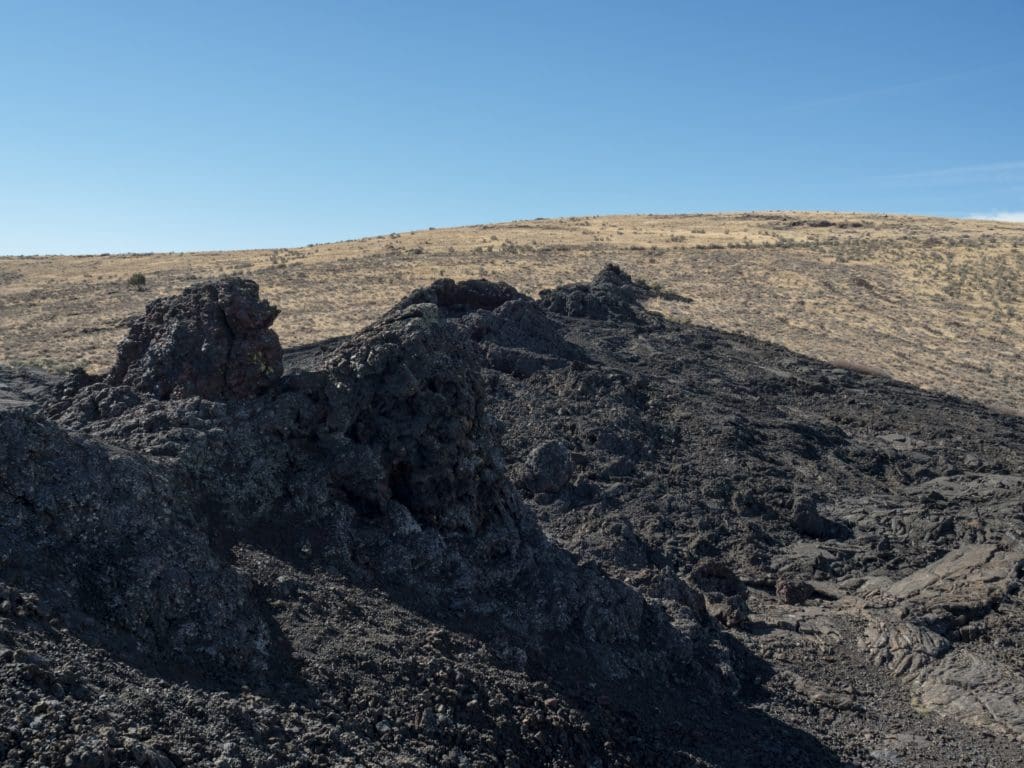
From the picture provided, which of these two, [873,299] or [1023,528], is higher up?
[873,299]

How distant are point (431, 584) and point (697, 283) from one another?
95.2 ft

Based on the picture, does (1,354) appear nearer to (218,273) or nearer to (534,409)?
(534,409)

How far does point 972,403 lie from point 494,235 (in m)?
33.2

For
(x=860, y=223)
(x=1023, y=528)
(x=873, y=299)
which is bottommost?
(x=1023, y=528)

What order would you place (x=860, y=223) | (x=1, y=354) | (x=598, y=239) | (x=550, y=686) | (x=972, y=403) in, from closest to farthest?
(x=550, y=686)
(x=972, y=403)
(x=1, y=354)
(x=598, y=239)
(x=860, y=223)

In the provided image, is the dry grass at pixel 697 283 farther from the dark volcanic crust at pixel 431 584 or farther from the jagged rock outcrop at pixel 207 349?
the jagged rock outcrop at pixel 207 349

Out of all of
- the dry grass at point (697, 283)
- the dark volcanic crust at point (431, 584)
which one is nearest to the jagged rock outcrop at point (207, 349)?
the dark volcanic crust at point (431, 584)

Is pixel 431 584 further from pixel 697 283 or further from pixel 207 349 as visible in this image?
pixel 697 283

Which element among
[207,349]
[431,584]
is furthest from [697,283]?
[431,584]

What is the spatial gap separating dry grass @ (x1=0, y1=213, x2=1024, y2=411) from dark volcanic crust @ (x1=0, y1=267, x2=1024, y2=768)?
1212 cm

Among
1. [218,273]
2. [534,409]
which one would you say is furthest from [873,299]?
[218,273]

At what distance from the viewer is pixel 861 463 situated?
56.4 ft

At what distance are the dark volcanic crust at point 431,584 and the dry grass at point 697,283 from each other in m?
12.1

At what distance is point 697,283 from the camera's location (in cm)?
3609
